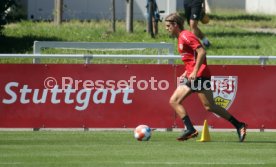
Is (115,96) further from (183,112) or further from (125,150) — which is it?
(125,150)

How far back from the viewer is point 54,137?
18406mm

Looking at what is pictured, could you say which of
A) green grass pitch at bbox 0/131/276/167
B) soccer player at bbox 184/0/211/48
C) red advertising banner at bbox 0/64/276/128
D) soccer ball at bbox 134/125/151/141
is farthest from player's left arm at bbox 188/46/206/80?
soccer player at bbox 184/0/211/48

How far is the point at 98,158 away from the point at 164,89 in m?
5.12

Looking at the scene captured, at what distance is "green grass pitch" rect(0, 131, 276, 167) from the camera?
14641 mm

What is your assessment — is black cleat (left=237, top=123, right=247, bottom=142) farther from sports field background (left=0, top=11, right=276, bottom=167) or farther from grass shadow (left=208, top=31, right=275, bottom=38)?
grass shadow (left=208, top=31, right=275, bottom=38)

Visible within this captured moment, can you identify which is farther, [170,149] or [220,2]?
[220,2]

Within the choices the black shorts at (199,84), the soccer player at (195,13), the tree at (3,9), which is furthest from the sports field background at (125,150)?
the tree at (3,9)

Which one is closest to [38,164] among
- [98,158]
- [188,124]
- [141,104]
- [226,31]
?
[98,158]

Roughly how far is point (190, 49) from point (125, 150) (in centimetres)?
210

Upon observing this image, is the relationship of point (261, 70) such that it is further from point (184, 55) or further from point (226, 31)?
point (226, 31)

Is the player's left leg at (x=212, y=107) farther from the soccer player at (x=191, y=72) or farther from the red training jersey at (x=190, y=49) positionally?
the red training jersey at (x=190, y=49)

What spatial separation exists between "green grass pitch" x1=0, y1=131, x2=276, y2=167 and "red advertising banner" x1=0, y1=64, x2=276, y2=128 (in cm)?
45

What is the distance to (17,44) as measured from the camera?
30859mm

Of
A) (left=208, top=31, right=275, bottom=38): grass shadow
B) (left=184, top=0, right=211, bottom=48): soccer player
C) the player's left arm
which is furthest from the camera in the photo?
(left=208, top=31, right=275, bottom=38): grass shadow
